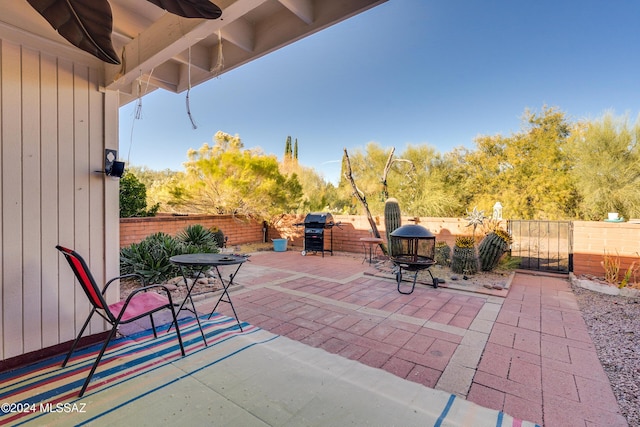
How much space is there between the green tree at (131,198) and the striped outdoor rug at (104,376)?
16.5 ft

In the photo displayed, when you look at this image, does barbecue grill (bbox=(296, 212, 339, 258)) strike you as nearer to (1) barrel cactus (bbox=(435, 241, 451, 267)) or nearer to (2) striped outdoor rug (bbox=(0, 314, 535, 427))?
(1) barrel cactus (bbox=(435, 241, 451, 267))

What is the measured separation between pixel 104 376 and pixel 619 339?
4429 millimetres

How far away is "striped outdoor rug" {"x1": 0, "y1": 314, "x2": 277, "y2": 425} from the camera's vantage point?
157 cm

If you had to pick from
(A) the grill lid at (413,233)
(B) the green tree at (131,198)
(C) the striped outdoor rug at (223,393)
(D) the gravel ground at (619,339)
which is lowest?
(D) the gravel ground at (619,339)

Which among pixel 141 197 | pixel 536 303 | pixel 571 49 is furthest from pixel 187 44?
pixel 571 49

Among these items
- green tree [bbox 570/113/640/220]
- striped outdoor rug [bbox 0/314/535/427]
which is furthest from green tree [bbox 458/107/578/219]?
striped outdoor rug [bbox 0/314/535/427]

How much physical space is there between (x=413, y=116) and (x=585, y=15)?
5972 mm

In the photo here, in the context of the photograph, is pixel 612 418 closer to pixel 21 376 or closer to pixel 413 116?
pixel 21 376

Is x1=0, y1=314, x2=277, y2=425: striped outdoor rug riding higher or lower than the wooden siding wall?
lower

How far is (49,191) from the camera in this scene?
2.20 m

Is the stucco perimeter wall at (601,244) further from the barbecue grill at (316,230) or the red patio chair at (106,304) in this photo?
the red patio chair at (106,304)

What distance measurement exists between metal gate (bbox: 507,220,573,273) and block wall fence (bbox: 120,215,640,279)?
0.26 metres

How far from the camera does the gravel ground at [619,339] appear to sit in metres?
1.90

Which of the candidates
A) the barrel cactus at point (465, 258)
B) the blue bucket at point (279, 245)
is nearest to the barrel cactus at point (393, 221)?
the barrel cactus at point (465, 258)
